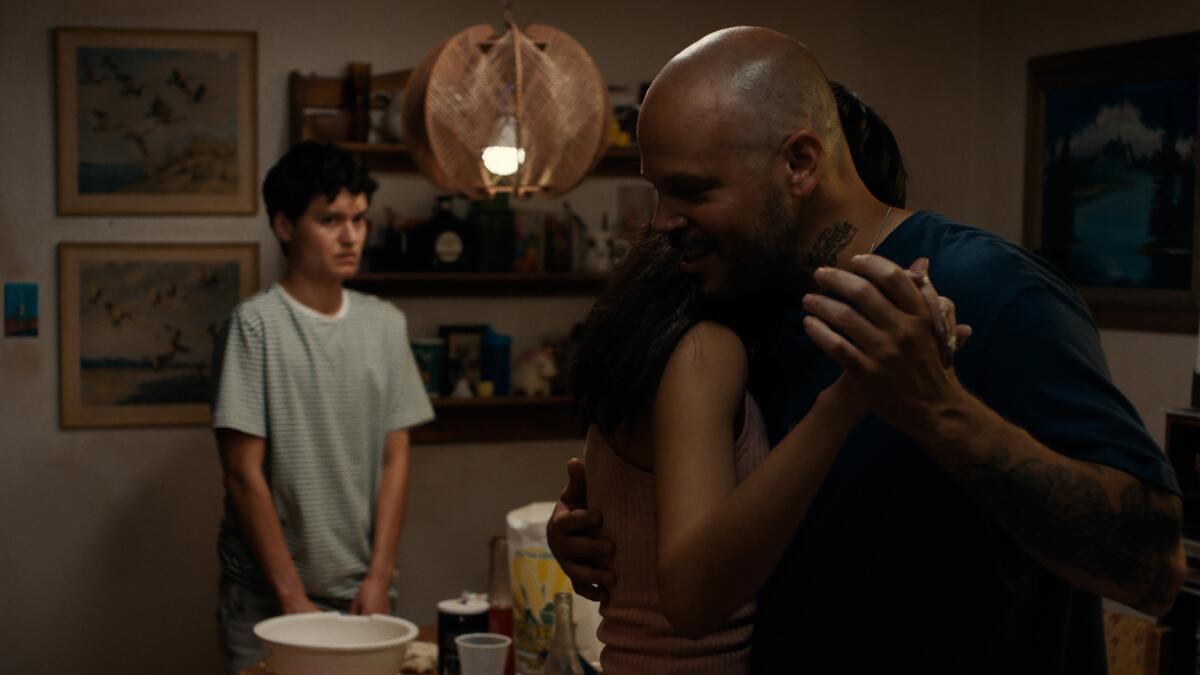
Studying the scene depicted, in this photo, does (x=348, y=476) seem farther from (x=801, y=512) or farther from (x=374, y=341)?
(x=801, y=512)

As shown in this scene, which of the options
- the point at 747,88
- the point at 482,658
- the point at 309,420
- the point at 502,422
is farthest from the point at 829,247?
the point at 502,422

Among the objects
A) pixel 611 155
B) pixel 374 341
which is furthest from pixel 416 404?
pixel 611 155

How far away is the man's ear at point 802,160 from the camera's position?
1.25 metres

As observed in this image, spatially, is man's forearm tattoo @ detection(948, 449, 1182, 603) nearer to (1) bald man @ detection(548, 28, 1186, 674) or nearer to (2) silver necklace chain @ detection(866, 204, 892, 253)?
(1) bald man @ detection(548, 28, 1186, 674)

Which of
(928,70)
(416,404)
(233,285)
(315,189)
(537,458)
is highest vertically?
(928,70)

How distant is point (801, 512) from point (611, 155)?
3.69m

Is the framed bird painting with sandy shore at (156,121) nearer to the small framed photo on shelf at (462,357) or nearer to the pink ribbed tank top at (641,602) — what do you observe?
the small framed photo on shelf at (462,357)

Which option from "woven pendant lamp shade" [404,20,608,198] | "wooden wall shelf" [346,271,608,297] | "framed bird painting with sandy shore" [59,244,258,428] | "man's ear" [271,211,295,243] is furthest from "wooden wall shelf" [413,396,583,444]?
"woven pendant lamp shade" [404,20,608,198]

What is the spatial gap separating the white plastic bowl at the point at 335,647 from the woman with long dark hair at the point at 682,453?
1.12m

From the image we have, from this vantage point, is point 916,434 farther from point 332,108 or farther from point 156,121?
point 156,121

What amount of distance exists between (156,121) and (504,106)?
6.68 feet

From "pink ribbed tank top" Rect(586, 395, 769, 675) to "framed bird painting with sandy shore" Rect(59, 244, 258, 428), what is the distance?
327 centimetres

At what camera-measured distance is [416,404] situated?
144 inches

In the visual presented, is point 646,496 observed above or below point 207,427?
above
